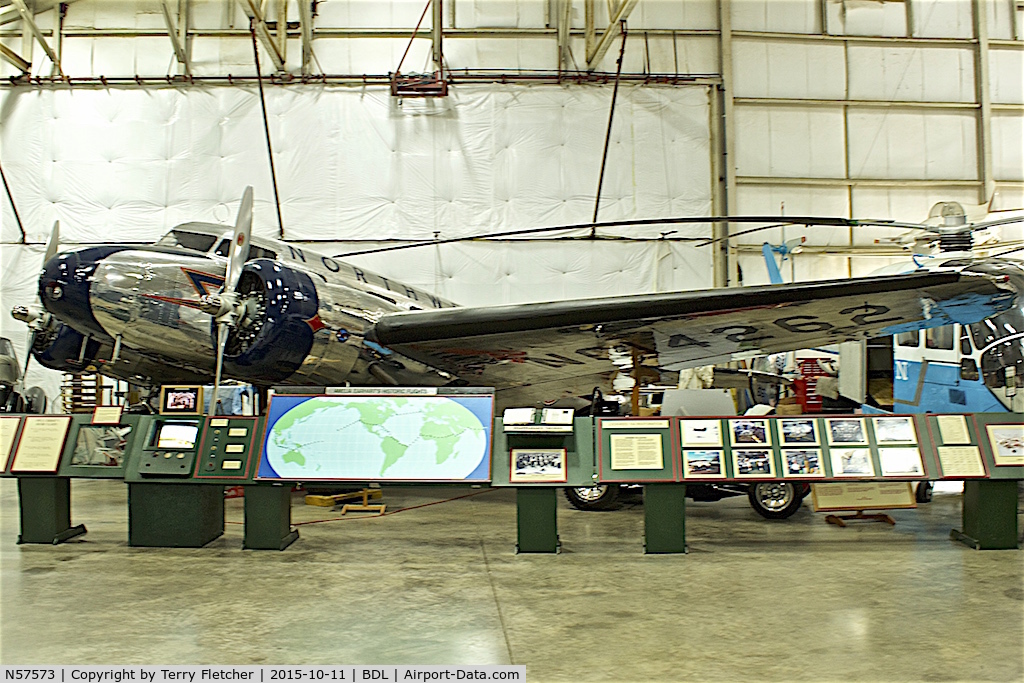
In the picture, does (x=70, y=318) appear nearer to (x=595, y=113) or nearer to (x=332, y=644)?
(x=332, y=644)

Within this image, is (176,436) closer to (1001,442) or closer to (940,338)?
(1001,442)

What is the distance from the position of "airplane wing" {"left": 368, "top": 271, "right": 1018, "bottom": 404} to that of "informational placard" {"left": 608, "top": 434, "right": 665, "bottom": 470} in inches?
55.4

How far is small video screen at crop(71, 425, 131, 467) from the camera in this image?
6.70 metres

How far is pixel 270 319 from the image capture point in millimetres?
8203

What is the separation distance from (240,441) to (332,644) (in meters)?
2.92

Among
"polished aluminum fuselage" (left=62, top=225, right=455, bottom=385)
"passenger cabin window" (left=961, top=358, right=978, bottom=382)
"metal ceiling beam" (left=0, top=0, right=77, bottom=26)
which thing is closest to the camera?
"polished aluminum fuselage" (left=62, top=225, right=455, bottom=385)

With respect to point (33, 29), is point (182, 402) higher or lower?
lower

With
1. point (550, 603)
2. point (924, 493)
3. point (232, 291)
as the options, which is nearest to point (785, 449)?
point (550, 603)

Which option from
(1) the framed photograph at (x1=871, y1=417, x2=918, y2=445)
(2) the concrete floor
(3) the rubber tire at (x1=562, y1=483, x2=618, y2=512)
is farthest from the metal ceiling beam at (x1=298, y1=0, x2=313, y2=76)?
(1) the framed photograph at (x1=871, y1=417, x2=918, y2=445)

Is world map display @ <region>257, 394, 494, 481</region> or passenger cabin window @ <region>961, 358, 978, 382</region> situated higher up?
passenger cabin window @ <region>961, 358, 978, 382</region>

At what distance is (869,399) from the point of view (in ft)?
46.0

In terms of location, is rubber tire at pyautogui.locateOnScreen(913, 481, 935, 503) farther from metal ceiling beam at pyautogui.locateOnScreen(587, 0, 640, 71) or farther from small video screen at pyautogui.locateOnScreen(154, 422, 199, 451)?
metal ceiling beam at pyautogui.locateOnScreen(587, 0, 640, 71)

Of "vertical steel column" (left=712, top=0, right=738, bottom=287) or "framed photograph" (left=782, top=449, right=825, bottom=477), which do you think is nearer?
"framed photograph" (left=782, top=449, right=825, bottom=477)

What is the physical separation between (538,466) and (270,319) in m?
3.65
